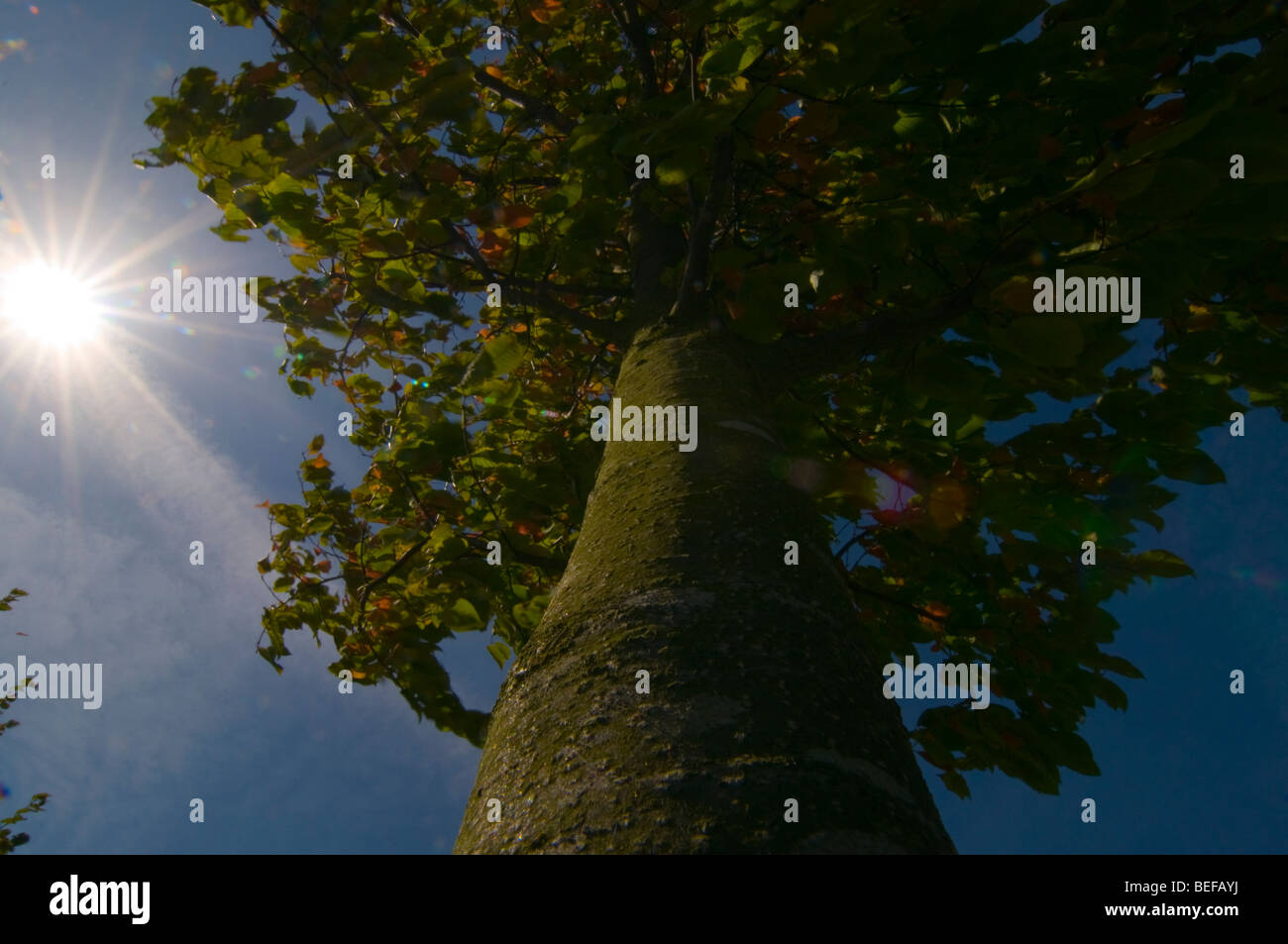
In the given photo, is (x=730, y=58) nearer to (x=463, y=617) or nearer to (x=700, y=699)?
(x=700, y=699)

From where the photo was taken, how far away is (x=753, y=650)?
3.59 feet

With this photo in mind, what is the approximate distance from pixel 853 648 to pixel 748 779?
482 mm

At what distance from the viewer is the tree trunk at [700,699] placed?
837 mm

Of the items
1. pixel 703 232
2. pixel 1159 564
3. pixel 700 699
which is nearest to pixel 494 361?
pixel 703 232

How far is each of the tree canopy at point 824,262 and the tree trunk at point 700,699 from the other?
327 millimetres

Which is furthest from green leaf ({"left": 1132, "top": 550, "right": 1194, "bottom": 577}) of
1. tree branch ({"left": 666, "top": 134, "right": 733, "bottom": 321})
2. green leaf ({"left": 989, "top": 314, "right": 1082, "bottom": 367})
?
tree branch ({"left": 666, "top": 134, "right": 733, "bottom": 321})

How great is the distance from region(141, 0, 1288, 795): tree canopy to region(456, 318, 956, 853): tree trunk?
327 millimetres

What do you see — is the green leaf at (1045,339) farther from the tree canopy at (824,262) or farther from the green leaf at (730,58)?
the green leaf at (730,58)

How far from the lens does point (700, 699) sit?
1.00m

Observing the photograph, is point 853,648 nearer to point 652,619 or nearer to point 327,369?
point 652,619

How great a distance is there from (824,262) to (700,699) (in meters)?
1.32
